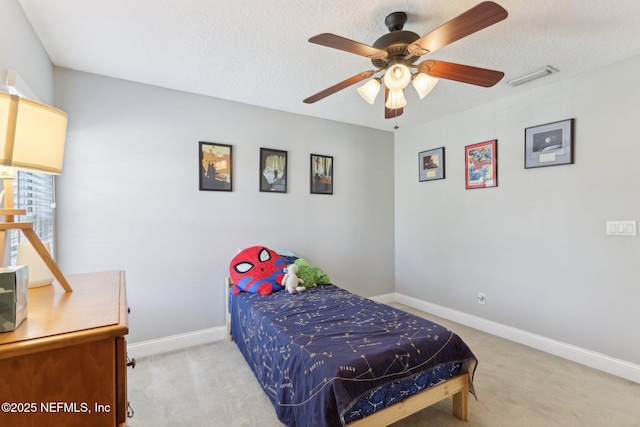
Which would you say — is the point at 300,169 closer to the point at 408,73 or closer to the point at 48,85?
the point at 408,73

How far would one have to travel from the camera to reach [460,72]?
1755 millimetres

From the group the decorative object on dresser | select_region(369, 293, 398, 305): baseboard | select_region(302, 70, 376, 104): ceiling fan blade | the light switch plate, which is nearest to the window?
the decorative object on dresser

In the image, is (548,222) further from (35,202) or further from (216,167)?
(35,202)

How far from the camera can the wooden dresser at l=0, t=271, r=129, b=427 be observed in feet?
2.35

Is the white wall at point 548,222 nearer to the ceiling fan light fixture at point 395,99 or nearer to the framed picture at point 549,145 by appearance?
the framed picture at point 549,145

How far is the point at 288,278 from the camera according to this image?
2.79 metres

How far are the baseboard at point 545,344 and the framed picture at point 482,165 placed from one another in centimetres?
147

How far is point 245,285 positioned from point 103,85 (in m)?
2.10

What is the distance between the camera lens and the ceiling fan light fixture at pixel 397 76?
67.8 inches

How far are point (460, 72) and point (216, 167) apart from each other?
2.29m

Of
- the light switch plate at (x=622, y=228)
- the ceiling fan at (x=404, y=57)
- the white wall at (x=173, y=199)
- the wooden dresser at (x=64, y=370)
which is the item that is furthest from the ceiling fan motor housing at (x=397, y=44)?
the light switch plate at (x=622, y=228)

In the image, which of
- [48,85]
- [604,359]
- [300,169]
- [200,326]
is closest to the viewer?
[48,85]

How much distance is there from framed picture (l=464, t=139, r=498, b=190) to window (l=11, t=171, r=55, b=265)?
3798 millimetres

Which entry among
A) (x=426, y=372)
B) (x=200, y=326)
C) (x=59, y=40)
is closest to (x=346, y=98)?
(x=59, y=40)
